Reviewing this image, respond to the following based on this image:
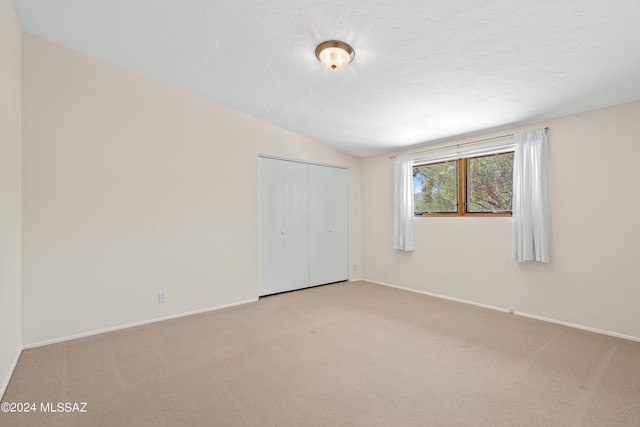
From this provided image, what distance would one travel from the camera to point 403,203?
464 cm

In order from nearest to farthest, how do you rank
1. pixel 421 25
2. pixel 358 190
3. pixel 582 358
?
pixel 421 25, pixel 582 358, pixel 358 190

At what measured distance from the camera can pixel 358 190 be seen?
554 centimetres

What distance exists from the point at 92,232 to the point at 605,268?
16.6 ft

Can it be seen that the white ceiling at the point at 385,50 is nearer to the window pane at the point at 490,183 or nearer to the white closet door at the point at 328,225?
the window pane at the point at 490,183

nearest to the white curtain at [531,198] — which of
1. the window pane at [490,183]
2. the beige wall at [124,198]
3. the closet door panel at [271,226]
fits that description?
the window pane at [490,183]

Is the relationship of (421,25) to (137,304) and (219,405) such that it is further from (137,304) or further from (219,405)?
(137,304)

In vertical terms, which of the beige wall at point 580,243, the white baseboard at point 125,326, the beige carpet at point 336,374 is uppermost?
the beige wall at point 580,243

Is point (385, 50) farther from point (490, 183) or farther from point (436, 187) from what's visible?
point (436, 187)

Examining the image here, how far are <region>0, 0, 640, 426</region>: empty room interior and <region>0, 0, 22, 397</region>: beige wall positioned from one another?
0.04m

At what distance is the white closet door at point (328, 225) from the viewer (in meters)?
4.91

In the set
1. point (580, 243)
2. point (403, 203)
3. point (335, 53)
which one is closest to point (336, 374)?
point (335, 53)

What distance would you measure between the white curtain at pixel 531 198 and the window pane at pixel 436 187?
0.85 metres

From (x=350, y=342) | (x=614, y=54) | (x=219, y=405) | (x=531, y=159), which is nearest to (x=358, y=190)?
(x=531, y=159)

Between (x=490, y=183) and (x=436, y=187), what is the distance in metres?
0.75
